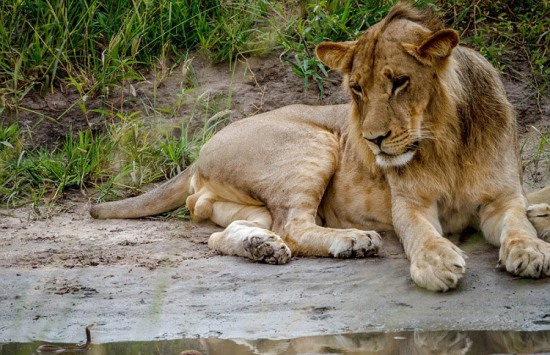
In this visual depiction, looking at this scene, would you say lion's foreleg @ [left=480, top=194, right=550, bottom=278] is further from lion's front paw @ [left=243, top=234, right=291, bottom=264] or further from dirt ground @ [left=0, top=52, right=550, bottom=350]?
lion's front paw @ [left=243, top=234, right=291, bottom=264]

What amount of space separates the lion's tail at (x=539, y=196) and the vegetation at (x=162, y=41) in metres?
1.27

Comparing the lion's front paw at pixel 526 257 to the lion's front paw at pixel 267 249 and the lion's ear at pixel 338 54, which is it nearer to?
the lion's front paw at pixel 267 249

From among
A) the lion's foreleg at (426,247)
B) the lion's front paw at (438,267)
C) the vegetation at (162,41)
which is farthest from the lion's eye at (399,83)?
the vegetation at (162,41)

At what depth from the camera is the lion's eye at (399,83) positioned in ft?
16.2

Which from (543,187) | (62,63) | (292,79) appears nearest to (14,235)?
(62,63)

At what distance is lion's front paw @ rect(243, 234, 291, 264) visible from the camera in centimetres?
511

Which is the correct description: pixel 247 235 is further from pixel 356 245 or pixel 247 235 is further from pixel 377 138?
pixel 377 138

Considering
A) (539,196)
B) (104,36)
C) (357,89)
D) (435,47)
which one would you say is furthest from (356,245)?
(104,36)

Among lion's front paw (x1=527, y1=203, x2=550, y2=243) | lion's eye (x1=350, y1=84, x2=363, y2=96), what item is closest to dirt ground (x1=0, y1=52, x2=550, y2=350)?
lion's front paw (x1=527, y1=203, x2=550, y2=243)

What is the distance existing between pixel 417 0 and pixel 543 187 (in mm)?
1909

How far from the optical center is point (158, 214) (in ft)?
20.7

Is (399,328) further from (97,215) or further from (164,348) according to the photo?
(97,215)

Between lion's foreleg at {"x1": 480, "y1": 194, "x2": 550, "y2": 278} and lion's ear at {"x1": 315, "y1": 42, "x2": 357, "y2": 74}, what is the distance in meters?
1.01

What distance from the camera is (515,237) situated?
184 inches
